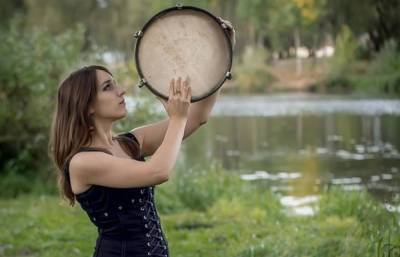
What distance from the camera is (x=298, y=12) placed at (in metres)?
51.0

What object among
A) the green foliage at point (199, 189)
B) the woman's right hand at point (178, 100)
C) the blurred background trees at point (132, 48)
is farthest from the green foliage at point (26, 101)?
the woman's right hand at point (178, 100)

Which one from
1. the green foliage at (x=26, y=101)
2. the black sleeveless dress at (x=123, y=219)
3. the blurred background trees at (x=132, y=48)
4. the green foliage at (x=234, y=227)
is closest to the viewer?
the black sleeveless dress at (x=123, y=219)

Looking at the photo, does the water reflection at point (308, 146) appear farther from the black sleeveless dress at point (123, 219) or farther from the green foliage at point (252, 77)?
the green foliage at point (252, 77)

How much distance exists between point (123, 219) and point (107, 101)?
17.9 inches

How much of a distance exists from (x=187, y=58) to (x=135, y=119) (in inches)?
310

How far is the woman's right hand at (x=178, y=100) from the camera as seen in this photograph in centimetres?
283

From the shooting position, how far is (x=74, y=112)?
2982mm

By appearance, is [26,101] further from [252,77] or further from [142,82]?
[252,77]

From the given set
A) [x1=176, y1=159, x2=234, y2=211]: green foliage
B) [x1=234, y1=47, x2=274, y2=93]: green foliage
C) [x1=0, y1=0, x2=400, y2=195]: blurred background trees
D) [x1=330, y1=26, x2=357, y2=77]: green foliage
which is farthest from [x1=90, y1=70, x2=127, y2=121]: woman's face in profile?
[x1=234, y1=47, x2=274, y2=93]: green foliage

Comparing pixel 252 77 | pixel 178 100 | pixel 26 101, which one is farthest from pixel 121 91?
pixel 252 77

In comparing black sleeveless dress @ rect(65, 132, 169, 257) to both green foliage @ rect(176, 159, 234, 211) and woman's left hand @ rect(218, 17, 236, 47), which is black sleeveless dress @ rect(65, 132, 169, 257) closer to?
woman's left hand @ rect(218, 17, 236, 47)

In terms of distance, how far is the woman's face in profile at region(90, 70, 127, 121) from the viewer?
9.87 feet

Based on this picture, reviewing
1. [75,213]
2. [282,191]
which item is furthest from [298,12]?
[75,213]

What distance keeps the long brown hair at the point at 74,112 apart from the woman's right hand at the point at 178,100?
0.32 m
